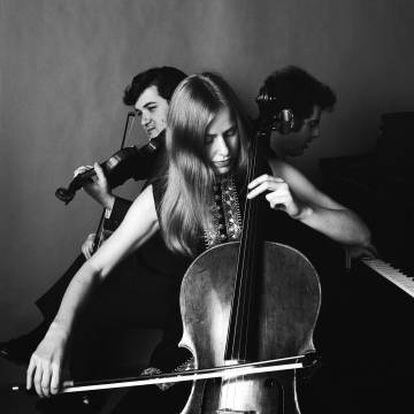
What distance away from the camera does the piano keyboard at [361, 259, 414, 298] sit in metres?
1.33

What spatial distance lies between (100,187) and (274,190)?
92 cm

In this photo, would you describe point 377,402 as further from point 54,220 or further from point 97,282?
point 54,220

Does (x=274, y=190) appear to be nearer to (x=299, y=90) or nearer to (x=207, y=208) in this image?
(x=207, y=208)

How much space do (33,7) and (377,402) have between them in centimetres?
198

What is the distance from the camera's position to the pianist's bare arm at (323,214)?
1431mm

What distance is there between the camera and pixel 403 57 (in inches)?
106

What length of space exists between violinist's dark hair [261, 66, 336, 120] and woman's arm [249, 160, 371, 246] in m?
0.56

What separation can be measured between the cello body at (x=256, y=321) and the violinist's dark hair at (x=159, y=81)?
108cm

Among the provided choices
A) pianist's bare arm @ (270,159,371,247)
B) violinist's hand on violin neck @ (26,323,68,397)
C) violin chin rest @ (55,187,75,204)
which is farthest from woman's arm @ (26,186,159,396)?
violin chin rest @ (55,187,75,204)

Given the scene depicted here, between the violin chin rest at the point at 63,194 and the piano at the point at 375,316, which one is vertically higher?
the violin chin rest at the point at 63,194

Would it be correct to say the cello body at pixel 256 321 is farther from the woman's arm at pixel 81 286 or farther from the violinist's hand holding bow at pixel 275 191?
the woman's arm at pixel 81 286

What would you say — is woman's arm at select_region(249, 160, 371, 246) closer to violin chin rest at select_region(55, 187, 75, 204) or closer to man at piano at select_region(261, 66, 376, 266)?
man at piano at select_region(261, 66, 376, 266)

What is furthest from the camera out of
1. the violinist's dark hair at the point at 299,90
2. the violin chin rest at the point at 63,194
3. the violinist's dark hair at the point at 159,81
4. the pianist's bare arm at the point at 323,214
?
the violinist's dark hair at the point at 159,81

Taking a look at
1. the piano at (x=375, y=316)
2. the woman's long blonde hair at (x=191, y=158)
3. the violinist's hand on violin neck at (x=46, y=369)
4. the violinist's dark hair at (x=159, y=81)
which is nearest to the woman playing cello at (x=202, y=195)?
A: the woman's long blonde hair at (x=191, y=158)
